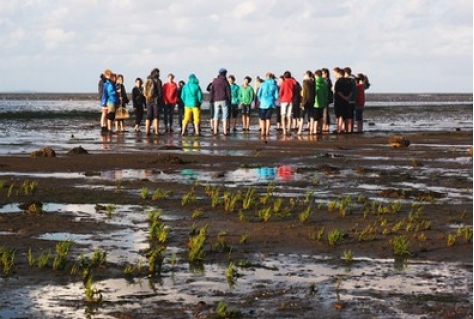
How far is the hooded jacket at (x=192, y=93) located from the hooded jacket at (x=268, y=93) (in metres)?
1.77

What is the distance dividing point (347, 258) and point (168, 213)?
3511 millimetres

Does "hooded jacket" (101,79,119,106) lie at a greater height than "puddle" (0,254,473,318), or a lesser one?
greater

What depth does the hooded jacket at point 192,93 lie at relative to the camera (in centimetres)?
3016

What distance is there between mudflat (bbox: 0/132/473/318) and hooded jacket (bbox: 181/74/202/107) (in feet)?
28.2

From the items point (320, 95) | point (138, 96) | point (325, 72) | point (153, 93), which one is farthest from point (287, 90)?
point (138, 96)

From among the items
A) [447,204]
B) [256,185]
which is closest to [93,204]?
[256,185]

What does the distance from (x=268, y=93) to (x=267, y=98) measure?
0.15m

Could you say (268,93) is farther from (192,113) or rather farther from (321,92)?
(192,113)

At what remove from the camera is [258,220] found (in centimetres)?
1172

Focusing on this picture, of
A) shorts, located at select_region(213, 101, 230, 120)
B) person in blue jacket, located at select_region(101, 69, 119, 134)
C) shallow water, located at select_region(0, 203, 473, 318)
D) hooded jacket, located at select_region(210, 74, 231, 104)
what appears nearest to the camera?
shallow water, located at select_region(0, 203, 473, 318)

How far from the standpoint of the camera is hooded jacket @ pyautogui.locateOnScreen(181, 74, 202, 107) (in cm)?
3016

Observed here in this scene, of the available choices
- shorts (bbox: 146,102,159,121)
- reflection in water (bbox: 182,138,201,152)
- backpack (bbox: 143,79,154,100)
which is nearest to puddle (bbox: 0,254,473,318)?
reflection in water (bbox: 182,138,201,152)

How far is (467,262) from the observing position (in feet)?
30.4

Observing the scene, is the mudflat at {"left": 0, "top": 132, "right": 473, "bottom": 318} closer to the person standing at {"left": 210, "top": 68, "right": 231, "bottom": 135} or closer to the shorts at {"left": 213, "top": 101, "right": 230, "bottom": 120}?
the person standing at {"left": 210, "top": 68, "right": 231, "bottom": 135}
